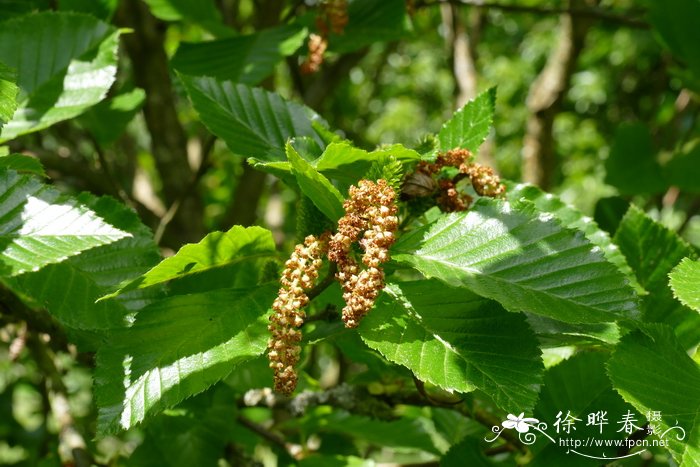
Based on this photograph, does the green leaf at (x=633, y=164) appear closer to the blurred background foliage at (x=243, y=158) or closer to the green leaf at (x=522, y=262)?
the blurred background foliage at (x=243, y=158)

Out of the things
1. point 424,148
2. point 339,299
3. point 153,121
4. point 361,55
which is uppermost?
point 424,148

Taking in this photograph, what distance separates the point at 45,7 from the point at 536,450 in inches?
59.1

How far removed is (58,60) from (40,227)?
1.73 feet

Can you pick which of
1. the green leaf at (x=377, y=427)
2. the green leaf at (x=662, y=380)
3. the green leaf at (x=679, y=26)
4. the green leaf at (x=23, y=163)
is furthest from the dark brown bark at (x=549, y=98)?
the green leaf at (x=23, y=163)

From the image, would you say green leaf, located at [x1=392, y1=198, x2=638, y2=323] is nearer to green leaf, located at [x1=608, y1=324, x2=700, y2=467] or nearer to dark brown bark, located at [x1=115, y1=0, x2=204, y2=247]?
green leaf, located at [x1=608, y1=324, x2=700, y2=467]

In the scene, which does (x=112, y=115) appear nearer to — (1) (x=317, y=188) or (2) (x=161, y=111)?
(2) (x=161, y=111)

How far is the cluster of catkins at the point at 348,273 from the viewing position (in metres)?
0.77

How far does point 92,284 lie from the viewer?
0.94 metres

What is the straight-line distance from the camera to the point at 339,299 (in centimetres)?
98

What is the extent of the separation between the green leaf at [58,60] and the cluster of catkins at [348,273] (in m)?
0.55

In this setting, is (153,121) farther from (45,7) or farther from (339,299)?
(339,299)

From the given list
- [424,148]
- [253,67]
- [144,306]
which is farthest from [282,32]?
[144,306]

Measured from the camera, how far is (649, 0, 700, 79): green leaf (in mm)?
1677

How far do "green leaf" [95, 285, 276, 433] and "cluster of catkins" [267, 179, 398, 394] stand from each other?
4 centimetres
